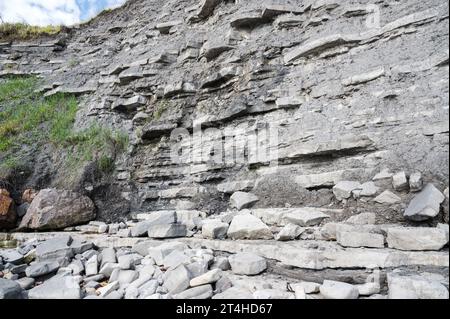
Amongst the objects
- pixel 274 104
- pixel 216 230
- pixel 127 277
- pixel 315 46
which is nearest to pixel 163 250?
pixel 127 277

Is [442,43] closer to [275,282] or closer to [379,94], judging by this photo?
[379,94]

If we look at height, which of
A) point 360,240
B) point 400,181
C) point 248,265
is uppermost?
point 400,181

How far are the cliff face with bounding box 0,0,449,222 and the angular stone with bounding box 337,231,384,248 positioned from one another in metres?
0.58

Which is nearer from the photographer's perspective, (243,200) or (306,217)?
(306,217)

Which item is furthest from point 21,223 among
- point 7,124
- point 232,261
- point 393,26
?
point 393,26

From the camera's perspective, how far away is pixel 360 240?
3.02 m

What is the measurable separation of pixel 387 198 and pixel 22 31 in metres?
14.2

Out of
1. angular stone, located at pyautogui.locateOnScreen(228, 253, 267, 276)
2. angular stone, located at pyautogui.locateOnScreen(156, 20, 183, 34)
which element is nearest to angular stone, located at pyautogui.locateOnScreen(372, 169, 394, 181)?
angular stone, located at pyautogui.locateOnScreen(228, 253, 267, 276)

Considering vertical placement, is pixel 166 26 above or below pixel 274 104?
above

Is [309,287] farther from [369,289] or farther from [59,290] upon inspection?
[59,290]

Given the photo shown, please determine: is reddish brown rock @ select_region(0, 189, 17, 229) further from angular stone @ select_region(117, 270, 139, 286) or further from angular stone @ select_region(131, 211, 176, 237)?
angular stone @ select_region(117, 270, 139, 286)

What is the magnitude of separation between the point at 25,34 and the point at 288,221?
43.1 ft

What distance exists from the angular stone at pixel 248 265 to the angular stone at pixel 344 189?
1.44m

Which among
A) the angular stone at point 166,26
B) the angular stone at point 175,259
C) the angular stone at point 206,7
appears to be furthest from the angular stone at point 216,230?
the angular stone at point 166,26
